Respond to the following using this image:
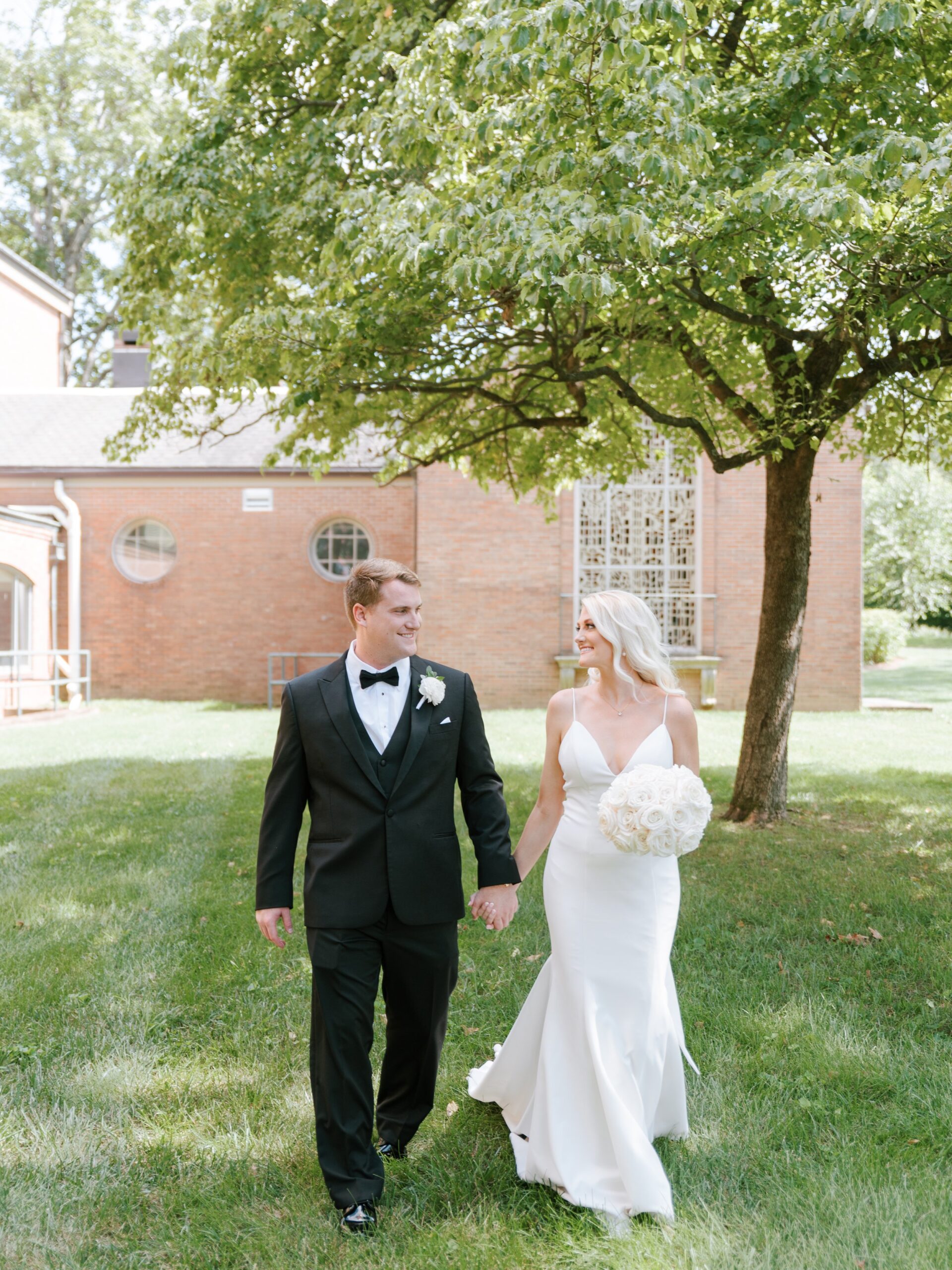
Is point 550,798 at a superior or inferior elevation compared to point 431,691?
inferior

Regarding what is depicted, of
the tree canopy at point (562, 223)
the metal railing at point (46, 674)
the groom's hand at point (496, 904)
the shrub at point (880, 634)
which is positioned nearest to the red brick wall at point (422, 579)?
the metal railing at point (46, 674)

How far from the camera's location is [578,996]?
346cm

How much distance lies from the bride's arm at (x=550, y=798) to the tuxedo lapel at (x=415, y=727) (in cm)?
49

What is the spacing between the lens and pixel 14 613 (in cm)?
2131

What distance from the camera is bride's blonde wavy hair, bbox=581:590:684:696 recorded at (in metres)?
3.61

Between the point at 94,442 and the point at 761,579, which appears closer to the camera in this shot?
the point at 761,579

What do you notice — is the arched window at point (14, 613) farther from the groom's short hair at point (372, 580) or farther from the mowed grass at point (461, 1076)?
the groom's short hair at point (372, 580)

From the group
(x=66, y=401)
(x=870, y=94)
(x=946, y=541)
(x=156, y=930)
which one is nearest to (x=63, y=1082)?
(x=156, y=930)

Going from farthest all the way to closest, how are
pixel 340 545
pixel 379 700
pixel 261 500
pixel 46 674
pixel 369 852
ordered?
pixel 340 545 → pixel 261 500 → pixel 46 674 → pixel 379 700 → pixel 369 852

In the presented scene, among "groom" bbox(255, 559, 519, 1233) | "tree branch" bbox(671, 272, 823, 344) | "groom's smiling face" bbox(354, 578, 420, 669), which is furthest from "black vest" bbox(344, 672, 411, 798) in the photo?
"tree branch" bbox(671, 272, 823, 344)

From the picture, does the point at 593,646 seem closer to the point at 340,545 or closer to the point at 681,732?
the point at 681,732

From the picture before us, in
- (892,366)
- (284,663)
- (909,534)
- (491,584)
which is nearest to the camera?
(892,366)

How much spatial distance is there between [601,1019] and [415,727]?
3.77ft

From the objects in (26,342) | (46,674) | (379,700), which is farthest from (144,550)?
(379,700)
